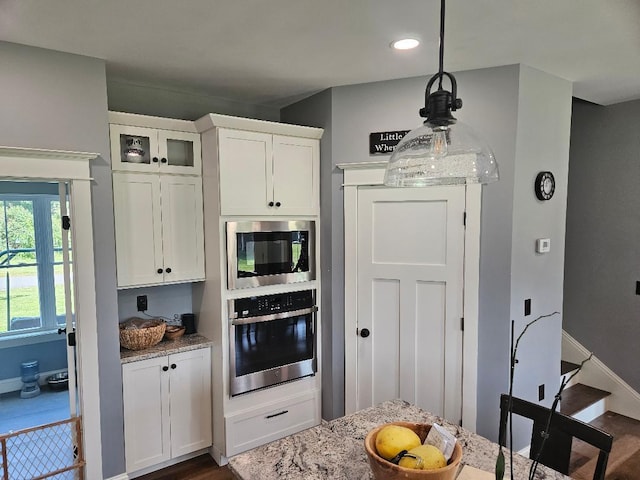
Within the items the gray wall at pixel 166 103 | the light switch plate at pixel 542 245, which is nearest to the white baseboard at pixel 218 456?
the gray wall at pixel 166 103

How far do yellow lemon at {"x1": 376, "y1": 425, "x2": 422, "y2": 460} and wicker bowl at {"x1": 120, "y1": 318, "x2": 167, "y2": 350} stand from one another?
6.50 ft

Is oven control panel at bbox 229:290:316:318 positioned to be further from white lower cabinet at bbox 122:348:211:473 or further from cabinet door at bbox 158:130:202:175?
cabinet door at bbox 158:130:202:175

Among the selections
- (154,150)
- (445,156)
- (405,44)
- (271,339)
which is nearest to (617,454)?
(271,339)

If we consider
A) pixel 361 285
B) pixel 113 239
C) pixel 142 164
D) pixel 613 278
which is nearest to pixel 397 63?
pixel 361 285

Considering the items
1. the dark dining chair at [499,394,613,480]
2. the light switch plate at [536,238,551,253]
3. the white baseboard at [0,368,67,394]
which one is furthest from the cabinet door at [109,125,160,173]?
the white baseboard at [0,368,67,394]

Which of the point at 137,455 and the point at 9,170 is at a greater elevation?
the point at 9,170

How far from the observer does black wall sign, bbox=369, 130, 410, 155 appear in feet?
9.57

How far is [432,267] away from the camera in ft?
9.44

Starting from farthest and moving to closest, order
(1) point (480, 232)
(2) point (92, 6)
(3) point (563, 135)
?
(3) point (563, 135), (1) point (480, 232), (2) point (92, 6)

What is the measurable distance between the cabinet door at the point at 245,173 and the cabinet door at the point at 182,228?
0.29m

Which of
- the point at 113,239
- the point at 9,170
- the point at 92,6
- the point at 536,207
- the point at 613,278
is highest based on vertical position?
the point at 92,6

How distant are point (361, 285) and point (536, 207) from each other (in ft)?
4.25

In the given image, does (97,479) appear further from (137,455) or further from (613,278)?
(613,278)

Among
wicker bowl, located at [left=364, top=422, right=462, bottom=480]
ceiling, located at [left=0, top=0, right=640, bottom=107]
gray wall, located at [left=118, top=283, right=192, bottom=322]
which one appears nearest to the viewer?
wicker bowl, located at [left=364, top=422, right=462, bottom=480]
